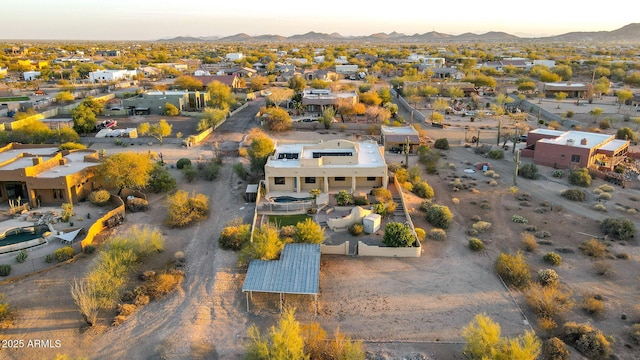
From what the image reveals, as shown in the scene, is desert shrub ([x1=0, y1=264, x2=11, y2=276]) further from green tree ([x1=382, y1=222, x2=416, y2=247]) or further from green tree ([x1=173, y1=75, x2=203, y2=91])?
green tree ([x1=173, y1=75, x2=203, y2=91])

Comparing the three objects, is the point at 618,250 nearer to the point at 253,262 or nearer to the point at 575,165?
the point at 575,165

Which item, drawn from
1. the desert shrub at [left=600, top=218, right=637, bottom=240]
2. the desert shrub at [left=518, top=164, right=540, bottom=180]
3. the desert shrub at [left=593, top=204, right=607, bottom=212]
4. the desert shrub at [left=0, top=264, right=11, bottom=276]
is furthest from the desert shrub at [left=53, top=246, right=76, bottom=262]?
the desert shrub at [left=518, top=164, right=540, bottom=180]

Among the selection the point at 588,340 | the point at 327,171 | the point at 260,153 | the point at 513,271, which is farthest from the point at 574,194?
the point at 260,153

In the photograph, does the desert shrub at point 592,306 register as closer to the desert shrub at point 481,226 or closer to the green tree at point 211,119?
the desert shrub at point 481,226

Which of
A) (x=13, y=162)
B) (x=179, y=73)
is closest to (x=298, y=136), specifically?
(x=13, y=162)

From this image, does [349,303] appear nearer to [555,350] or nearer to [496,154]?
[555,350]

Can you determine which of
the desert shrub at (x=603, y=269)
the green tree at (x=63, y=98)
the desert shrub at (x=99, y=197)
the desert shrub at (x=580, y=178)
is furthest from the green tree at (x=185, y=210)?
the green tree at (x=63, y=98)
